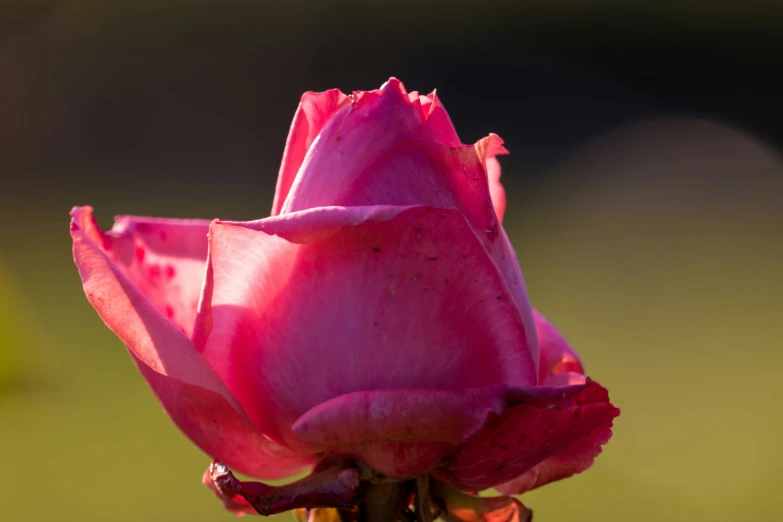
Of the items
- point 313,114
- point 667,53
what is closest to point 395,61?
point 667,53

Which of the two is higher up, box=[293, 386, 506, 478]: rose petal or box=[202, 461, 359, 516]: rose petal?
box=[293, 386, 506, 478]: rose petal

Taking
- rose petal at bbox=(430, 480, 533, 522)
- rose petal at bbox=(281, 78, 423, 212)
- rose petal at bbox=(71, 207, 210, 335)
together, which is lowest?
rose petal at bbox=(430, 480, 533, 522)

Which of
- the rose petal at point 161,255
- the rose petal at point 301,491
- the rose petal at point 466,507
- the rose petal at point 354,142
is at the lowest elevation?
the rose petal at point 466,507

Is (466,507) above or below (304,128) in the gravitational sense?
below

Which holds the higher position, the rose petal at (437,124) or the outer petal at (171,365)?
the rose petal at (437,124)
